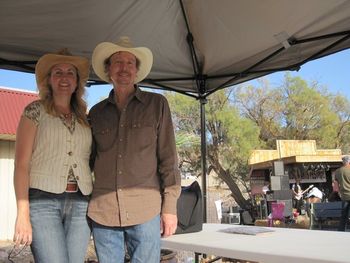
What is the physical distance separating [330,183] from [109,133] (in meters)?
19.0

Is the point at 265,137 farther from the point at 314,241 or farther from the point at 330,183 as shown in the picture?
the point at 314,241

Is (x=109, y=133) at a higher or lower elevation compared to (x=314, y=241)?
higher

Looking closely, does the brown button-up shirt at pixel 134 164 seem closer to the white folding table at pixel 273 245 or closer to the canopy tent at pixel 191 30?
the white folding table at pixel 273 245

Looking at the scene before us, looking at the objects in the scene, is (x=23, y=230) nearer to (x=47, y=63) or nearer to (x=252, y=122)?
(x=47, y=63)

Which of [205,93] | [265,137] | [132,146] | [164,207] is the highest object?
[265,137]

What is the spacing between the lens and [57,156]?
188cm

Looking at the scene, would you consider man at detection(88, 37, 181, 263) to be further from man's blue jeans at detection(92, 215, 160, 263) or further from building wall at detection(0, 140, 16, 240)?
building wall at detection(0, 140, 16, 240)

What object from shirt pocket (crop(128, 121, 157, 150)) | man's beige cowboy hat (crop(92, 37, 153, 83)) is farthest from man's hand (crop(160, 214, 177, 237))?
man's beige cowboy hat (crop(92, 37, 153, 83))

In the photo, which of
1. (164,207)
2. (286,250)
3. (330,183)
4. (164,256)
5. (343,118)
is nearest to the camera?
(164,207)

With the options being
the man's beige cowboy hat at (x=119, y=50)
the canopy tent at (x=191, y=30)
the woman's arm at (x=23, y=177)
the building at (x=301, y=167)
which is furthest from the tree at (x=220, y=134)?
the woman's arm at (x=23, y=177)

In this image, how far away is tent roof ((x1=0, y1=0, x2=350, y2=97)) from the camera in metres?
3.22

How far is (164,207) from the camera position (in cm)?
190

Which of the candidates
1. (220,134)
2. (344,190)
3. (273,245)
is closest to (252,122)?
(220,134)

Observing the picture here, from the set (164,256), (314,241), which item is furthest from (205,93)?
(314,241)
